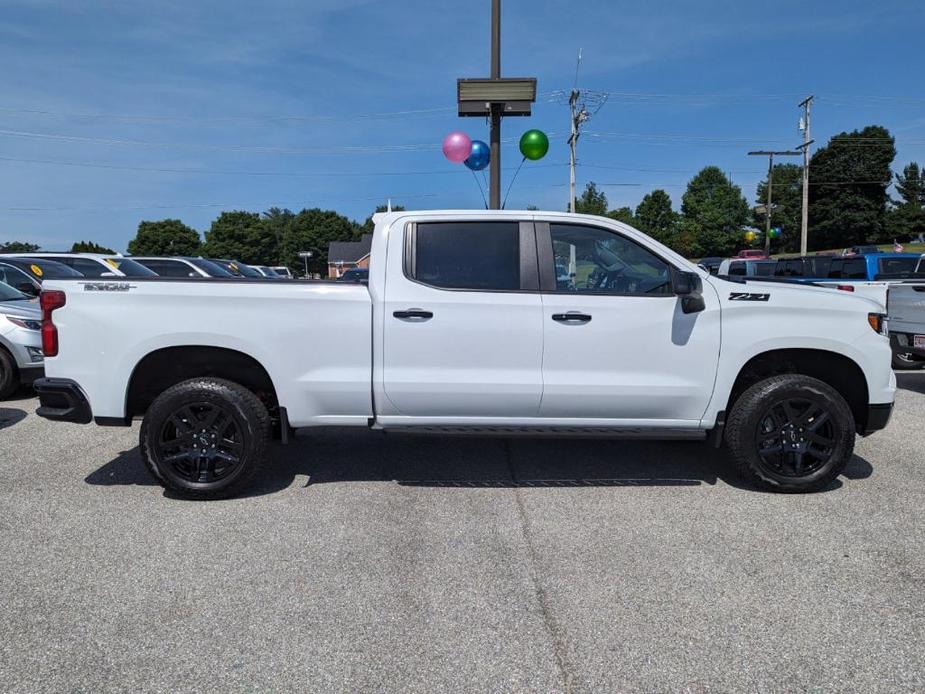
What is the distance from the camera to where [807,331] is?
4.14m

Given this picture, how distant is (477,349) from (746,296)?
180 centimetres

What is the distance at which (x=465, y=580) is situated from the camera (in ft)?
10.4

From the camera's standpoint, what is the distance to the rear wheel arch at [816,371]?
14.1ft

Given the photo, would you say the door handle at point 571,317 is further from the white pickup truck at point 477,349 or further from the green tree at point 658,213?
the green tree at point 658,213

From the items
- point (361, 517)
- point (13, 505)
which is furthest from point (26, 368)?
point (361, 517)

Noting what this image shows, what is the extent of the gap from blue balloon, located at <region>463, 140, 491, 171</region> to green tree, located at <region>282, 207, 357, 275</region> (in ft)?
303

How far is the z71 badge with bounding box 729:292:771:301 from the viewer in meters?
4.15

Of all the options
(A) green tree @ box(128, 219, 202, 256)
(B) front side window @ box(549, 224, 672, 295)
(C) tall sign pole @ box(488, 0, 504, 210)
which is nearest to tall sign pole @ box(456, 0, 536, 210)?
(C) tall sign pole @ box(488, 0, 504, 210)

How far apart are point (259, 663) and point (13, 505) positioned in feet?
8.87

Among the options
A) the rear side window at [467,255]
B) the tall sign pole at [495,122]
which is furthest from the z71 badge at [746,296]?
the tall sign pole at [495,122]

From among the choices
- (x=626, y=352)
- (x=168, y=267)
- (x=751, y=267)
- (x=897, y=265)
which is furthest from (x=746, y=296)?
(x=751, y=267)

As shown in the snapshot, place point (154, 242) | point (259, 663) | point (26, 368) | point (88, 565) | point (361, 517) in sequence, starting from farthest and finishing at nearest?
point (154, 242) → point (26, 368) → point (361, 517) → point (88, 565) → point (259, 663)

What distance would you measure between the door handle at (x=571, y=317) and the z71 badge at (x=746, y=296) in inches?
38.4

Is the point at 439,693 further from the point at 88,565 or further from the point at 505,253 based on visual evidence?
the point at 505,253
